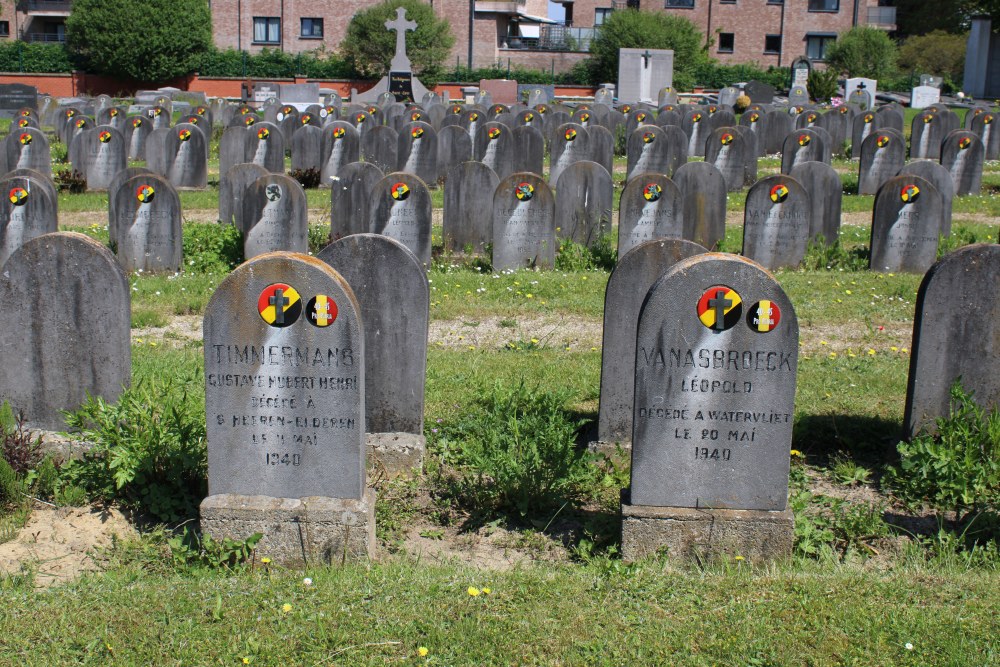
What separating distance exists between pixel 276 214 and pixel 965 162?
43.1 feet

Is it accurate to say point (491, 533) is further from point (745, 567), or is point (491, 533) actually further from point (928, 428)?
point (928, 428)

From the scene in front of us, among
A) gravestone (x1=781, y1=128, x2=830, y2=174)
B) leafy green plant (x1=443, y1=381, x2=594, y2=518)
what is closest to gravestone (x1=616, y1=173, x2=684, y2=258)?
leafy green plant (x1=443, y1=381, x2=594, y2=518)

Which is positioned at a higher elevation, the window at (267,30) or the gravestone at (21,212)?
the window at (267,30)

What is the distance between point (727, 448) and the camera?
524 centimetres

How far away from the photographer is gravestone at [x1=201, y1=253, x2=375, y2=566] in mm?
5086

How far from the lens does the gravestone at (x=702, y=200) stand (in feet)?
43.2

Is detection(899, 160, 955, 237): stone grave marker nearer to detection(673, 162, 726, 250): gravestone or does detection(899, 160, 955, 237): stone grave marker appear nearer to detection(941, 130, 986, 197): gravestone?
detection(673, 162, 726, 250): gravestone

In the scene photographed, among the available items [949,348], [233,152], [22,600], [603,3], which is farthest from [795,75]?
[22,600]

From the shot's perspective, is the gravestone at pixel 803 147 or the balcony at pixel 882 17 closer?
the gravestone at pixel 803 147

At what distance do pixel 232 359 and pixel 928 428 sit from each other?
4154 mm

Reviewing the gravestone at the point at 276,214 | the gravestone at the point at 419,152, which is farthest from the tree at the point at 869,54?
the gravestone at the point at 276,214

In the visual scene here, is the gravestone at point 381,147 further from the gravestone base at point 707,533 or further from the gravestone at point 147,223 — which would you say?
the gravestone base at point 707,533

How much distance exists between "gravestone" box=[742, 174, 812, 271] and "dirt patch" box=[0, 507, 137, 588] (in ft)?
28.4

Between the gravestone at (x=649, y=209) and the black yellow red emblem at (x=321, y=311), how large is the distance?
735 centimetres
